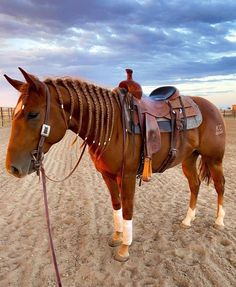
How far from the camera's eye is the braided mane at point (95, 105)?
294 cm

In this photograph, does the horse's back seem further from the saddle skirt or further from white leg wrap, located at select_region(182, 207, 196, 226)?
white leg wrap, located at select_region(182, 207, 196, 226)

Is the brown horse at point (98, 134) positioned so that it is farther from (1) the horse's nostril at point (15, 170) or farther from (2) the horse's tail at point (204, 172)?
(2) the horse's tail at point (204, 172)

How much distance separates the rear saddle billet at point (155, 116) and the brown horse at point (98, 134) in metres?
0.08

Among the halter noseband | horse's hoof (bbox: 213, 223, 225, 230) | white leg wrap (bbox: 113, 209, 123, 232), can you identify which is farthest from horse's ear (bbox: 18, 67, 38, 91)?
horse's hoof (bbox: 213, 223, 225, 230)

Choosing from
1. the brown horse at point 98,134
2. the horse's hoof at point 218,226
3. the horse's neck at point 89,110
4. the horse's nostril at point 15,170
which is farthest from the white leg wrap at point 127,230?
the horse's hoof at point 218,226

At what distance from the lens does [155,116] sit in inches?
139

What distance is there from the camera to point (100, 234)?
162 inches

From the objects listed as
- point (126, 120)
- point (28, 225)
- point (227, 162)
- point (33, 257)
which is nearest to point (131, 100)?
point (126, 120)

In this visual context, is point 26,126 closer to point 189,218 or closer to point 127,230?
point 127,230

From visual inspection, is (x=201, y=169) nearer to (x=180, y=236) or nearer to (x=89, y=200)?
(x=180, y=236)

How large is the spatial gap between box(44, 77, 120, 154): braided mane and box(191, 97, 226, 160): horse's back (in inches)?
61.0

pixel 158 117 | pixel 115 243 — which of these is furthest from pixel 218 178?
pixel 115 243

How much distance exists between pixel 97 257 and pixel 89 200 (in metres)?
2.16

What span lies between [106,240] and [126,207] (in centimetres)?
86
